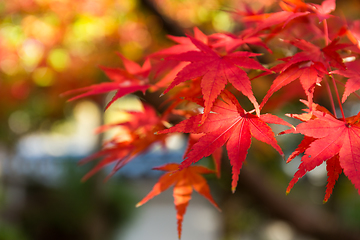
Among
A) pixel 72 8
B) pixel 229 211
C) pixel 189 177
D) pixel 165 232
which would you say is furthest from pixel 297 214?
pixel 165 232

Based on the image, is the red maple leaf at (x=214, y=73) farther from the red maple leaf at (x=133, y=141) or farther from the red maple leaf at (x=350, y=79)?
the red maple leaf at (x=133, y=141)

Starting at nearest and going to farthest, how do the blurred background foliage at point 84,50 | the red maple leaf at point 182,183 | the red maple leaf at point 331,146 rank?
1. the red maple leaf at point 331,146
2. the red maple leaf at point 182,183
3. the blurred background foliage at point 84,50

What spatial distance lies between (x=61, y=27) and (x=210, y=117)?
8.30 feet

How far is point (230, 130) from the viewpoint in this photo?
43 cm

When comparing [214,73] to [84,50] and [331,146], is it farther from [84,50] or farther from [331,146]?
[84,50]

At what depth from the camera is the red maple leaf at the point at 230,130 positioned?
15.7 inches

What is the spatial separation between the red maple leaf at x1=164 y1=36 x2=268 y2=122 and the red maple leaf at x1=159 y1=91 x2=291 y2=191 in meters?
0.03

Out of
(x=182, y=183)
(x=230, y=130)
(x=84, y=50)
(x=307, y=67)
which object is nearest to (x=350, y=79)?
(x=307, y=67)

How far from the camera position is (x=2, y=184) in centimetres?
507

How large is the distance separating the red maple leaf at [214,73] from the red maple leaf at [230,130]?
0.08ft

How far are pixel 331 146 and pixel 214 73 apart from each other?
0.19m

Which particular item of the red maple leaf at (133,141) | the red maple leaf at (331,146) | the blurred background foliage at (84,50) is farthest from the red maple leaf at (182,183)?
the blurred background foliage at (84,50)

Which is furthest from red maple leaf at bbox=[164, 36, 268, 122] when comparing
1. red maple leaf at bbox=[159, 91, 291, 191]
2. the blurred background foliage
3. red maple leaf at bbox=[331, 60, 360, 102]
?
the blurred background foliage

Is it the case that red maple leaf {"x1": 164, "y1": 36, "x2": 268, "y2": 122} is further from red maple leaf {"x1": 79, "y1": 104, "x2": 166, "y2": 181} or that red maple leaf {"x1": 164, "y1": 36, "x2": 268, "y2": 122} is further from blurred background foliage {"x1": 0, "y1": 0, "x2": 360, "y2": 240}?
blurred background foliage {"x1": 0, "y1": 0, "x2": 360, "y2": 240}
